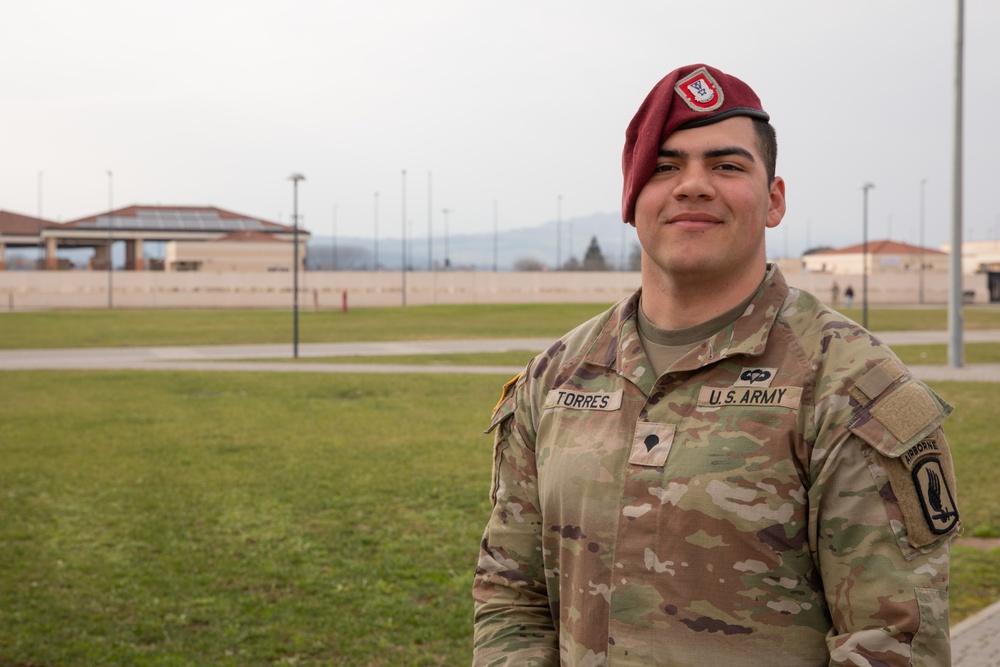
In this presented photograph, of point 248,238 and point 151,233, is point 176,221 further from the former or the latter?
point 248,238

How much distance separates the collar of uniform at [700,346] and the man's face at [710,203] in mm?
86

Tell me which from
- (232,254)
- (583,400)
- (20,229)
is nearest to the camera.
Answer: (583,400)

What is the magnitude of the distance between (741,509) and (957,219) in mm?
21026

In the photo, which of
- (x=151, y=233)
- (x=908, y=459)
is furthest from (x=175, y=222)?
(x=908, y=459)

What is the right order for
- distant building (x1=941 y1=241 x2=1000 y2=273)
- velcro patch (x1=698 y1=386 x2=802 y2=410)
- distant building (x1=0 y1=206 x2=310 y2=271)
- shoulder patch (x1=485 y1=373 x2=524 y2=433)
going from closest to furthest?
velcro patch (x1=698 y1=386 x2=802 y2=410) → shoulder patch (x1=485 y1=373 x2=524 y2=433) → distant building (x1=0 y1=206 x2=310 y2=271) → distant building (x1=941 y1=241 x2=1000 y2=273)

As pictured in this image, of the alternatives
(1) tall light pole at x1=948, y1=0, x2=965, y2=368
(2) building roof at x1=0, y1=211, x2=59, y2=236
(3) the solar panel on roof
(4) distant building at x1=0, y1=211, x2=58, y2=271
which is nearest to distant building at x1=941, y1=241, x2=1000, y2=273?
(3) the solar panel on roof

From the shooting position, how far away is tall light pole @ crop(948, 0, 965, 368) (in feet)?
65.2

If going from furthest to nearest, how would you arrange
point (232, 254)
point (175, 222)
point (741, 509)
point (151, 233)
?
1. point (175, 222)
2. point (151, 233)
3. point (232, 254)
4. point (741, 509)

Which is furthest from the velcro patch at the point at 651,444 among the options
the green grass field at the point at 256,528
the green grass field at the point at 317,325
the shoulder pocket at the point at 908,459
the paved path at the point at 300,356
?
the green grass field at the point at 317,325

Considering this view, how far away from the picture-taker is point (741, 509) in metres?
1.93

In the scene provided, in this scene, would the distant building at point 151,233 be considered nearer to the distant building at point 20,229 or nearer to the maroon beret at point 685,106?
the distant building at point 20,229

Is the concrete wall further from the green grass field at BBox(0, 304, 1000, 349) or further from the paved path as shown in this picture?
the paved path

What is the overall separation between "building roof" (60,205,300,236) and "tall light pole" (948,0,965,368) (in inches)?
2875

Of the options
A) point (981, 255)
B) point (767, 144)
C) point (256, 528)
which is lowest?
point (256, 528)
